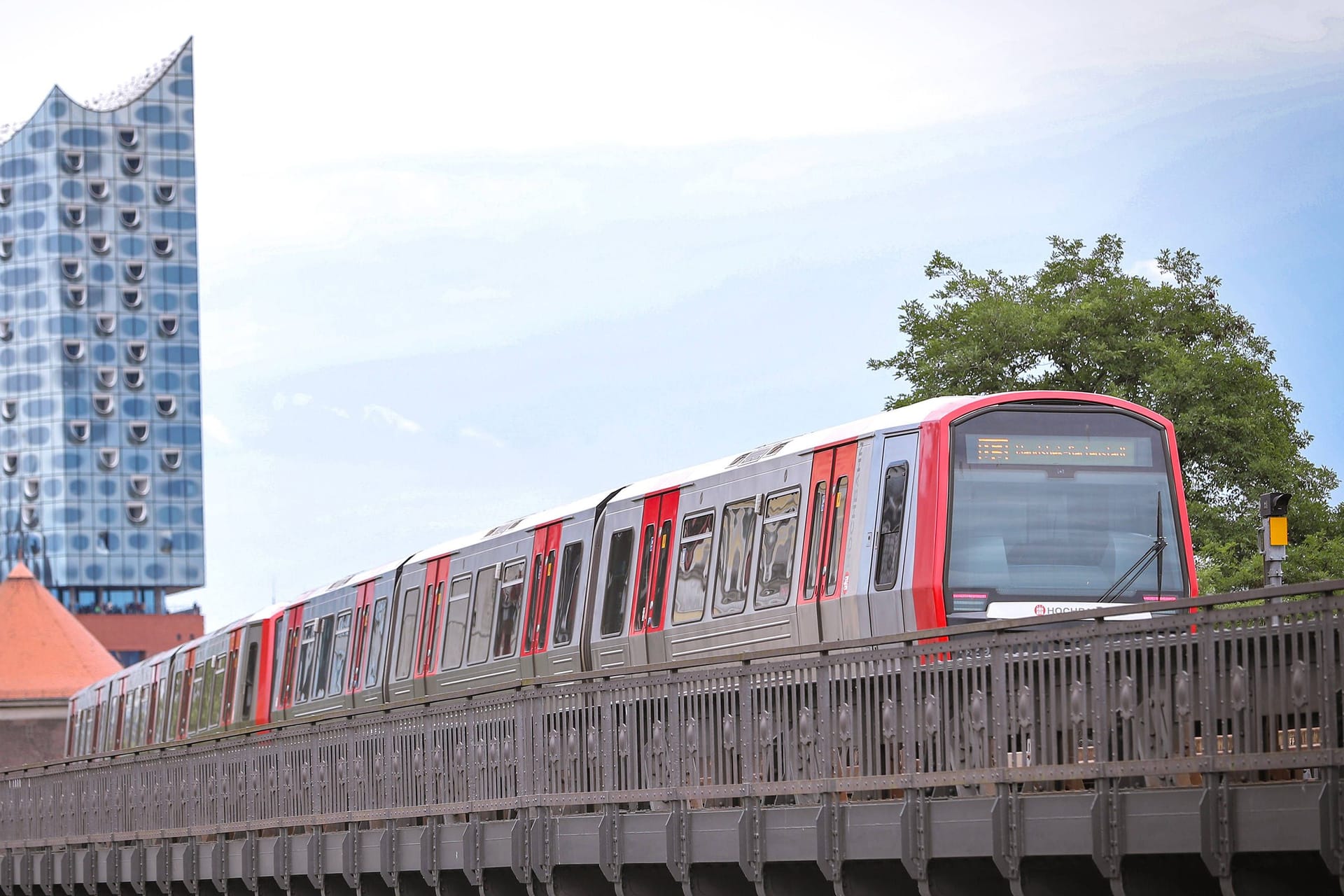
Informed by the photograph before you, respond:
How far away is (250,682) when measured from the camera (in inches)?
1689

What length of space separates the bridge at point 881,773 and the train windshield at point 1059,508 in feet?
8.42

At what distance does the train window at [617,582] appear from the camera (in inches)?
1007

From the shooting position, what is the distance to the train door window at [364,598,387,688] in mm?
34719

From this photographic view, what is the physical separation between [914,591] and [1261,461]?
2639 cm

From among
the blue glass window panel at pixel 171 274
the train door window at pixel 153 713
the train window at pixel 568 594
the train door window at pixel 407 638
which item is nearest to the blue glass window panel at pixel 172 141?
the blue glass window panel at pixel 171 274

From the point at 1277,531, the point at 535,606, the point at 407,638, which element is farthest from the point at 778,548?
the point at 407,638

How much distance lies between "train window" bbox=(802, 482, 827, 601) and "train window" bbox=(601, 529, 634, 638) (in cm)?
461

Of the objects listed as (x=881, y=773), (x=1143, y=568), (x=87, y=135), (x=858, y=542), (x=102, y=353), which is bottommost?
(x=881, y=773)

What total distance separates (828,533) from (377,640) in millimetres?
15530

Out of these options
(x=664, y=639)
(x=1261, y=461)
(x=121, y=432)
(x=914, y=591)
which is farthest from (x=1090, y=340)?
(x=121, y=432)

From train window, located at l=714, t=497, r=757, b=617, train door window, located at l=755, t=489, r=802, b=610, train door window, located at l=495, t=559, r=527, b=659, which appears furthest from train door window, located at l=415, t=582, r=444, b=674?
train door window, located at l=755, t=489, r=802, b=610

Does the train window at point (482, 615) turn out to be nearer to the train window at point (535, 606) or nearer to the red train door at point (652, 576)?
the train window at point (535, 606)

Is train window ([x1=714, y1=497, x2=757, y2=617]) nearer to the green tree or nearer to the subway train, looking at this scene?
the subway train

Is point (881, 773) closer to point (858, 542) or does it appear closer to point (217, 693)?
point (858, 542)
